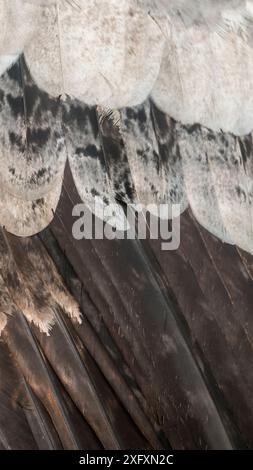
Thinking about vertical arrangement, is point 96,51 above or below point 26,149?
above

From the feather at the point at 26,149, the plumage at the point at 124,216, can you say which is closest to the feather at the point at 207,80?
the plumage at the point at 124,216

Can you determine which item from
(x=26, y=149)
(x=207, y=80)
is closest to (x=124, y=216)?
(x=26, y=149)

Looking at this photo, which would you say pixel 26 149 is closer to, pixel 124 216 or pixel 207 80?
pixel 124 216

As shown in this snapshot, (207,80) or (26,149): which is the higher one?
(207,80)

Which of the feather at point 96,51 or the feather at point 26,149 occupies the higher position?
the feather at point 96,51

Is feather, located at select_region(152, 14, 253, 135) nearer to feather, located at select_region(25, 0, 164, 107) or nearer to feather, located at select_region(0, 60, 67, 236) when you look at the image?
feather, located at select_region(25, 0, 164, 107)

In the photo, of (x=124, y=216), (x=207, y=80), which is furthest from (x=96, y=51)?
(x=124, y=216)

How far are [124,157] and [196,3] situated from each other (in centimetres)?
42

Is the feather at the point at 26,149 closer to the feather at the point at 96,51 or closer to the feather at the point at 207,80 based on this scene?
the feather at the point at 96,51

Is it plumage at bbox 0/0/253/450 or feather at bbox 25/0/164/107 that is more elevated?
feather at bbox 25/0/164/107

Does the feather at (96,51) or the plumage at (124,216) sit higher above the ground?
the feather at (96,51)

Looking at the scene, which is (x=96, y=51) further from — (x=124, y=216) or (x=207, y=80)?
(x=124, y=216)

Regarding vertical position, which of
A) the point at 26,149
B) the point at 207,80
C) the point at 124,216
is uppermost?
the point at 207,80

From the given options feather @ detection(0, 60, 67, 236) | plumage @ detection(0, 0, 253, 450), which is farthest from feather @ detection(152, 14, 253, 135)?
feather @ detection(0, 60, 67, 236)
